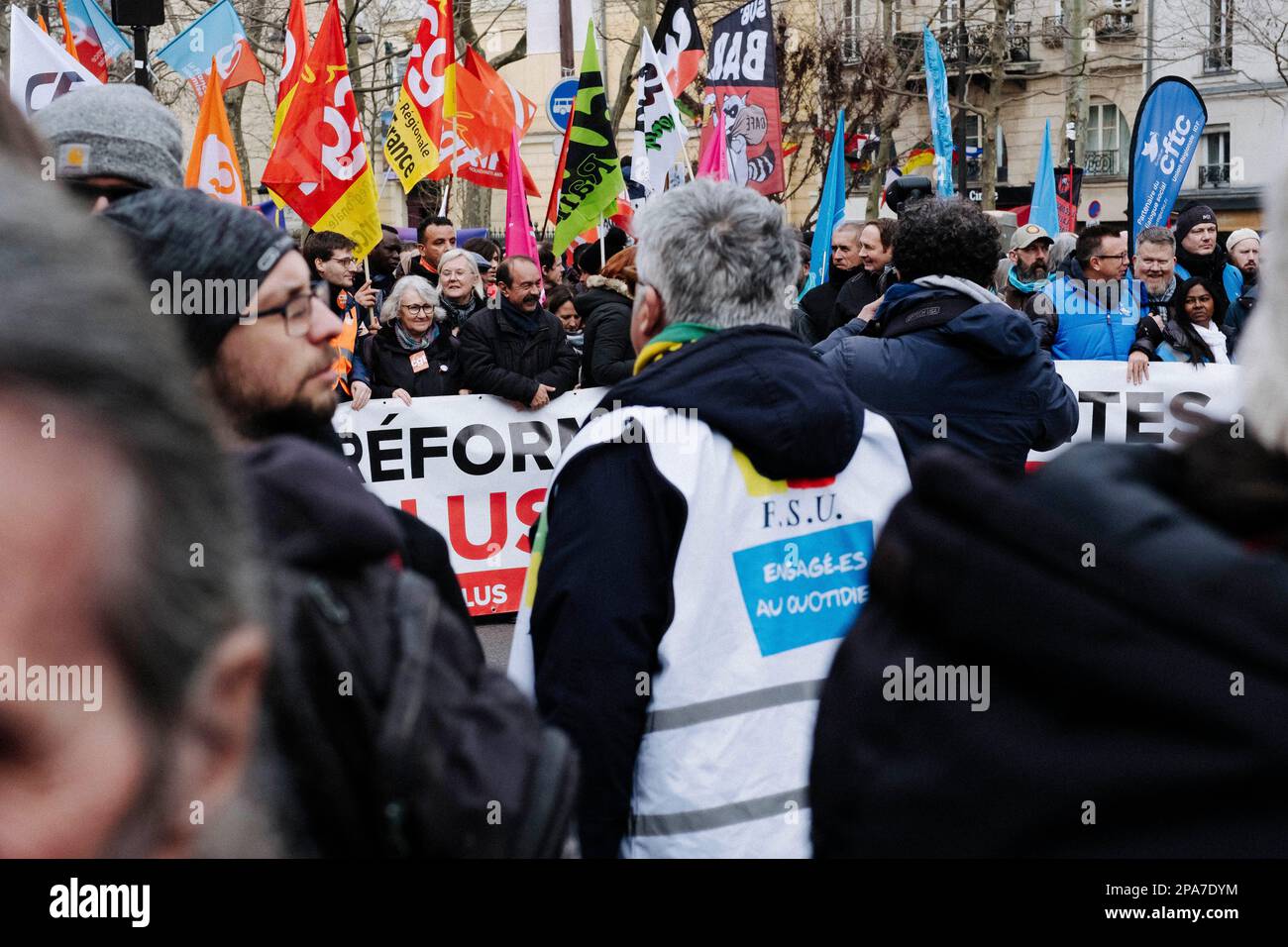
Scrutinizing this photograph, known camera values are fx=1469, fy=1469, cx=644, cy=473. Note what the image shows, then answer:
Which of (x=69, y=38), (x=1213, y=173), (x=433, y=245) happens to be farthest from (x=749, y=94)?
(x=1213, y=173)

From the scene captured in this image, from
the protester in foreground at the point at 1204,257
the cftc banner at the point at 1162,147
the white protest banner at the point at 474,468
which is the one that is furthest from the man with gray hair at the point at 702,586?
the cftc banner at the point at 1162,147

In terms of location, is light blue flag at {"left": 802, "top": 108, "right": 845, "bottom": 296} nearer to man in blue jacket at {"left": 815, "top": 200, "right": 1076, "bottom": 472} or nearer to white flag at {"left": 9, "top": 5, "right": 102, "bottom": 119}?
white flag at {"left": 9, "top": 5, "right": 102, "bottom": 119}

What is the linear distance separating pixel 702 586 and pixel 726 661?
0.48 ft

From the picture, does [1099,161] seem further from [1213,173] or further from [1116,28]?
[1213,173]

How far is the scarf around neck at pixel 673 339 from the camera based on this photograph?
2.94m

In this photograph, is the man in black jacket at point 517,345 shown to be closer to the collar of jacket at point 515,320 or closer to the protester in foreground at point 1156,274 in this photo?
the collar of jacket at point 515,320

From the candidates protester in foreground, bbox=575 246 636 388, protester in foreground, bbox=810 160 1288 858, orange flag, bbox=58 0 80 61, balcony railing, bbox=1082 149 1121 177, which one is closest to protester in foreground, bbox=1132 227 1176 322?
protester in foreground, bbox=575 246 636 388

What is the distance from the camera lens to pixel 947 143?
15.5 m

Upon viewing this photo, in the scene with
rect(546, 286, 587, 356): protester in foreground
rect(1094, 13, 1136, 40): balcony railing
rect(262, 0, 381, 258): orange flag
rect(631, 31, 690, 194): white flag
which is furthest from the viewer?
rect(1094, 13, 1136, 40): balcony railing

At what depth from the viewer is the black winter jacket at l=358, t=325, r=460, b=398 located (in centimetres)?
848

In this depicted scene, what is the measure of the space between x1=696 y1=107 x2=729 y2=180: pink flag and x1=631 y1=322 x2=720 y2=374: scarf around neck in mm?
8210
